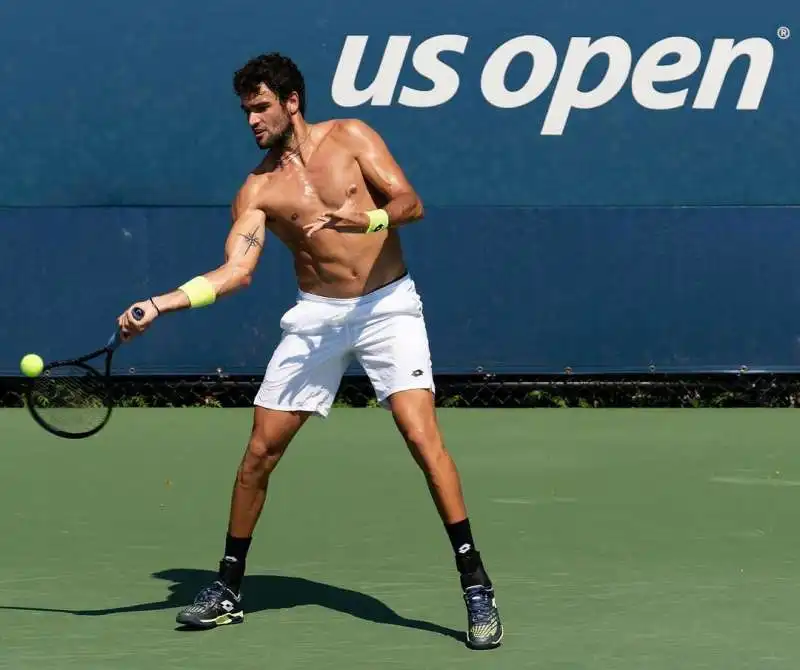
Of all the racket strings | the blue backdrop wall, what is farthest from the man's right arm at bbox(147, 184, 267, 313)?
the blue backdrop wall

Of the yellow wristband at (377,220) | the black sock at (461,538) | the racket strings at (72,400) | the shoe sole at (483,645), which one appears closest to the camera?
the shoe sole at (483,645)

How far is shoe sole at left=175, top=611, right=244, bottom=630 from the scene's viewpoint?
5.90 meters

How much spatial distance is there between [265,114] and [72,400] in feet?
4.13

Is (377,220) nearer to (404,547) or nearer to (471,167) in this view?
(404,547)

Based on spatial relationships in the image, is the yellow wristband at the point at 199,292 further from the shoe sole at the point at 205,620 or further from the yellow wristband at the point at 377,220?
the shoe sole at the point at 205,620

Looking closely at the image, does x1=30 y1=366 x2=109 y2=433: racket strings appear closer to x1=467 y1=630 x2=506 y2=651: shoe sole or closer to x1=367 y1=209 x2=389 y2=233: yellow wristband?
x1=367 y1=209 x2=389 y2=233: yellow wristband

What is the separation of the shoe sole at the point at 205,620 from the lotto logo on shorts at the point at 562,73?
22.1 feet

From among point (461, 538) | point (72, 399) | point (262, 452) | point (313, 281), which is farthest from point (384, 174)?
point (72, 399)

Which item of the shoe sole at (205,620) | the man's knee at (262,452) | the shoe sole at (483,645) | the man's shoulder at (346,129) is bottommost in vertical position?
the shoe sole at (483,645)

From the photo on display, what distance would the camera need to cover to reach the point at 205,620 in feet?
19.4

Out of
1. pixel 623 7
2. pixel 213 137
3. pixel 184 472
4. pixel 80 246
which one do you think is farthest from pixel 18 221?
pixel 623 7

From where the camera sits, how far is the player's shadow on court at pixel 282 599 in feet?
19.9

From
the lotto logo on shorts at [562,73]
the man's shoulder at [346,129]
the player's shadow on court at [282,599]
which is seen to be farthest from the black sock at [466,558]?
the lotto logo on shorts at [562,73]

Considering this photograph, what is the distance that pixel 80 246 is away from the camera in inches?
490
